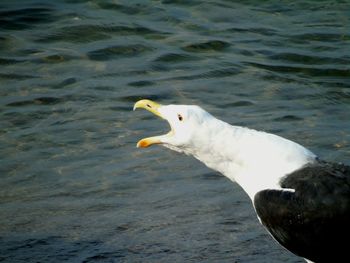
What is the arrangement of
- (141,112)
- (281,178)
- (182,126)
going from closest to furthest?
(281,178) < (182,126) < (141,112)

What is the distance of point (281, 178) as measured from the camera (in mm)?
6262

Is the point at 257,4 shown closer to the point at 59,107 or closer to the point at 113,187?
the point at 59,107

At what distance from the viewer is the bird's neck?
20.9ft

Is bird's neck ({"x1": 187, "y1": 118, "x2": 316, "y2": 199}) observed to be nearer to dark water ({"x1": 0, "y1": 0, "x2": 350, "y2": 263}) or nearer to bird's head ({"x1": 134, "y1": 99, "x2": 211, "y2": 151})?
bird's head ({"x1": 134, "y1": 99, "x2": 211, "y2": 151})

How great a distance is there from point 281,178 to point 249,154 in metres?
0.43

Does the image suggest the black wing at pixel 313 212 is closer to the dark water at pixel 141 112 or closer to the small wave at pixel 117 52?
the dark water at pixel 141 112

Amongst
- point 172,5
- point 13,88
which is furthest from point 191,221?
point 172,5

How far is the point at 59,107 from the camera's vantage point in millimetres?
10633

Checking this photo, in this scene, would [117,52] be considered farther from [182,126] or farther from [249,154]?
[249,154]

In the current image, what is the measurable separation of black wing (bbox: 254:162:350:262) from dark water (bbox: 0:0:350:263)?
749 millimetres

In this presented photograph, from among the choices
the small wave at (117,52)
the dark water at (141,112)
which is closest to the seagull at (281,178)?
the dark water at (141,112)

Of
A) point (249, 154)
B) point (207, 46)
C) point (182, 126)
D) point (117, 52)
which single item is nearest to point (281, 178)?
point (249, 154)

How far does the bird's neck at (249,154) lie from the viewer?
251 inches

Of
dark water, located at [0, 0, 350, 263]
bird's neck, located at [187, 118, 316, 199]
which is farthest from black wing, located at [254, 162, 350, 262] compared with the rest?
dark water, located at [0, 0, 350, 263]
